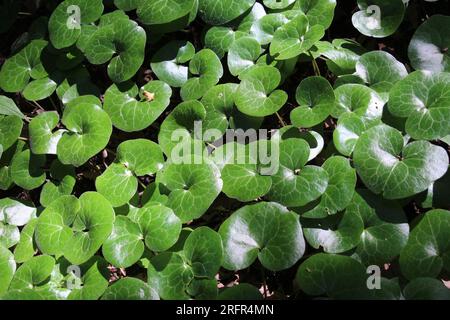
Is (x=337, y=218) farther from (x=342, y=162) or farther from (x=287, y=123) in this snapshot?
(x=287, y=123)

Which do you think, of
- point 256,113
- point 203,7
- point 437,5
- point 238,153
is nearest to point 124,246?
point 238,153

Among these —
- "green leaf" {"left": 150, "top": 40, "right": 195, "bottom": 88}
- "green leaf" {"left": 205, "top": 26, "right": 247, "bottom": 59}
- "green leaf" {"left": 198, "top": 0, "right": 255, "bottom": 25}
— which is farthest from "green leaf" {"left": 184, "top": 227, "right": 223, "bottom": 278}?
"green leaf" {"left": 198, "top": 0, "right": 255, "bottom": 25}

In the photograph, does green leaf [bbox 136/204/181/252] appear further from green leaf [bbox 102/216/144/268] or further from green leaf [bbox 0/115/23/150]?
green leaf [bbox 0/115/23/150]

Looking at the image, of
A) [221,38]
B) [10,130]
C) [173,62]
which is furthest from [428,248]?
[10,130]

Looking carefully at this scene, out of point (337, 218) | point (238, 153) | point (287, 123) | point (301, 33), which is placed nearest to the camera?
point (337, 218)

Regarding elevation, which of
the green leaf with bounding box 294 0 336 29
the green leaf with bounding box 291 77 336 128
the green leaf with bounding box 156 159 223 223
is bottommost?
the green leaf with bounding box 156 159 223 223

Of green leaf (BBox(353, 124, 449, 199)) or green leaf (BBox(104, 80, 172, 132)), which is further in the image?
green leaf (BBox(104, 80, 172, 132))

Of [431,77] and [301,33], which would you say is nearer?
[431,77]

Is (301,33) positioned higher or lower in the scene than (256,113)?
higher
